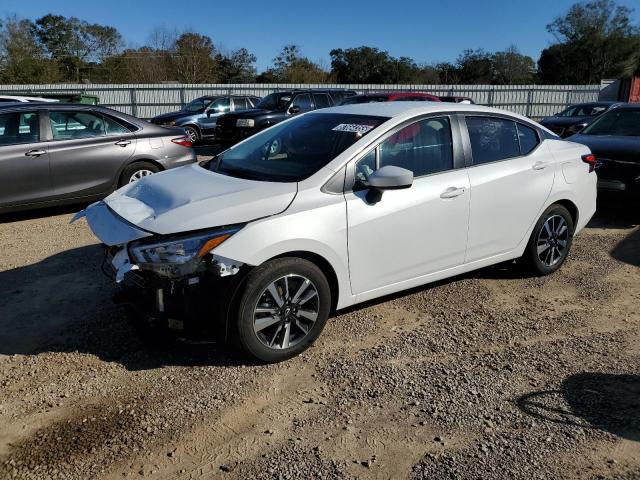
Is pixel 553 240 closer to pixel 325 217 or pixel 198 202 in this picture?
pixel 325 217

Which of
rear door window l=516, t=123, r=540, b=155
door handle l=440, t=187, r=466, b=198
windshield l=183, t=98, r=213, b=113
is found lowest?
door handle l=440, t=187, r=466, b=198

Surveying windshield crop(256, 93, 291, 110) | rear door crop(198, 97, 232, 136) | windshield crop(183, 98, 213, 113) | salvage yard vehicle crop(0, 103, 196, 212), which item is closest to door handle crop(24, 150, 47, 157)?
salvage yard vehicle crop(0, 103, 196, 212)

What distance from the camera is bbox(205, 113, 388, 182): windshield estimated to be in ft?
13.3

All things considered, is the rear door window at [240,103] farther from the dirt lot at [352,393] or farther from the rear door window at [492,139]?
the rear door window at [492,139]

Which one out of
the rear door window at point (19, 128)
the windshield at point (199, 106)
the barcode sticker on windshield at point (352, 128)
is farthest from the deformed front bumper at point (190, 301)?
the windshield at point (199, 106)

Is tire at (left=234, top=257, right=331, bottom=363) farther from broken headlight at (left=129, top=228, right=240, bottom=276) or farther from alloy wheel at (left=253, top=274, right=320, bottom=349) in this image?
broken headlight at (left=129, top=228, right=240, bottom=276)

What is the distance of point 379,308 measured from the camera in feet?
15.3

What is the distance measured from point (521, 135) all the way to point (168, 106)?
76.7 feet

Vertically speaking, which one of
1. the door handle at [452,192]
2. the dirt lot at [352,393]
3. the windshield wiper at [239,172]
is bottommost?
the dirt lot at [352,393]

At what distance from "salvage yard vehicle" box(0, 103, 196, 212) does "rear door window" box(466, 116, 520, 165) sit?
5079mm

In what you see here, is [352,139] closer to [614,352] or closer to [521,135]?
[521,135]

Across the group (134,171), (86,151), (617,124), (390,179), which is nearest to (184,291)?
(390,179)

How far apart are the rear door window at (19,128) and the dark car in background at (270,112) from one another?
6.91m

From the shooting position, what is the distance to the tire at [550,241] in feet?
17.0
